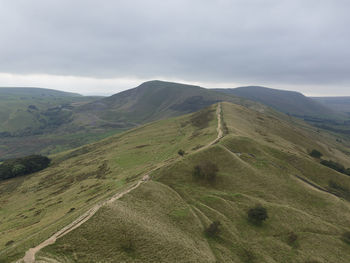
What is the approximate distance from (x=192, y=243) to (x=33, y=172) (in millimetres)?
133271

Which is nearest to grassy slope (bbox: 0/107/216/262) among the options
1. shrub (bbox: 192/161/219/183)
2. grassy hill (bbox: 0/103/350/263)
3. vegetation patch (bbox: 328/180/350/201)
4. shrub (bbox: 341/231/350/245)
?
grassy hill (bbox: 0/103/350/263)

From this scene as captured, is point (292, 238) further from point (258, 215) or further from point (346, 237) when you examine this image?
point (346, 237)

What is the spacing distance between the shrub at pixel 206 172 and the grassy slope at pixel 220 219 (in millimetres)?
1940

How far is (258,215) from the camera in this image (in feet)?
147

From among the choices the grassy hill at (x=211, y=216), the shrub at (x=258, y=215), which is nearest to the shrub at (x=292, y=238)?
the grassy hill at (x=211, y=216)

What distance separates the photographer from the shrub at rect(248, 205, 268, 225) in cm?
4453

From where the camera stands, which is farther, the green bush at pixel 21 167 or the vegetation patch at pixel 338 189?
the green bush at pixel 21 167

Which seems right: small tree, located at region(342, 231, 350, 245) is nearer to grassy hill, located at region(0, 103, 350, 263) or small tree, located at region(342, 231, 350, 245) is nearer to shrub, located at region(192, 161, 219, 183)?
grassy hill, located at region(0, 103, 350, 263)

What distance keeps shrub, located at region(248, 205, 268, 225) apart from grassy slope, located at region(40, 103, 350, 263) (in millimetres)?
1483

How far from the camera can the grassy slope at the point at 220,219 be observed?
97.0 ft

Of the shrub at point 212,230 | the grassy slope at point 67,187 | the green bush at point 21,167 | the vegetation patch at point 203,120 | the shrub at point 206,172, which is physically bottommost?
the green bush at point 21,167

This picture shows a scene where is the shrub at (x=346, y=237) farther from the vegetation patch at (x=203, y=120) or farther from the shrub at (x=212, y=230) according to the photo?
the vegetation patch at (x=203, y=120)

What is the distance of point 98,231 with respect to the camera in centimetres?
3053

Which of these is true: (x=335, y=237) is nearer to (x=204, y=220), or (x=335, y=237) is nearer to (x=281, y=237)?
(x=281, y=237)
